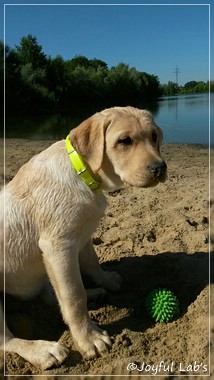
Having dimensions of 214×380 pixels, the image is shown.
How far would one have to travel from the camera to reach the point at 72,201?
3.23 meters

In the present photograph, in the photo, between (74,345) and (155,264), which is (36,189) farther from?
(155,264)

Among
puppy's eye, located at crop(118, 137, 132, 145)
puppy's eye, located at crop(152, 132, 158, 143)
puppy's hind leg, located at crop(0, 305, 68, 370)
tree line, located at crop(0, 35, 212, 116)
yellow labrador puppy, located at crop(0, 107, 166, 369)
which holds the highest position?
tree line, located at crop(0, 35, 212, 116)

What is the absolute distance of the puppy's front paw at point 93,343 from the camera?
10.6 ft

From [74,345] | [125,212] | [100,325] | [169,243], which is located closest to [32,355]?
[74,345]

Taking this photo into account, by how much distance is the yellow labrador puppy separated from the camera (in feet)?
10.4

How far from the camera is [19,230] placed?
339 cm

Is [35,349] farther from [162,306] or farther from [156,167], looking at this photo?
[156,167]

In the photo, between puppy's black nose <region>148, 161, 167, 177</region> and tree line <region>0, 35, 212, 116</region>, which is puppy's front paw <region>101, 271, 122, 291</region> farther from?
tree line <region>0, 35, 212, 116</region>

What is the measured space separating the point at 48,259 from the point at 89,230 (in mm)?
429

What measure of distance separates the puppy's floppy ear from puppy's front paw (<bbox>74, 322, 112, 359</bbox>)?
4.52 feet

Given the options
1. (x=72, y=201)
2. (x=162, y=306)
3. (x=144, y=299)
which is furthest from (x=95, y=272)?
(x=72, y=201)

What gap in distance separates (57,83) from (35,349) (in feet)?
104

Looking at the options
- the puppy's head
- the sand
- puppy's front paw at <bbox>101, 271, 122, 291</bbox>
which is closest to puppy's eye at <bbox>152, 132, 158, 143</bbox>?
the puppy's head

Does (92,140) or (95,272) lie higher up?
(92,140)
